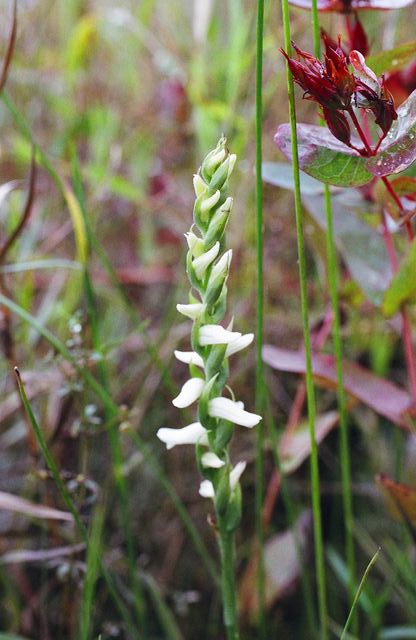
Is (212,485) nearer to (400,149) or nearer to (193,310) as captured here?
(193,310)

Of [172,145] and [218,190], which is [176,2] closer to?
[172,145]

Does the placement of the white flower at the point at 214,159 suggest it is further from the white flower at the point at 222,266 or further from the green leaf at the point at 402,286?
the green leaf at the point at 402,286

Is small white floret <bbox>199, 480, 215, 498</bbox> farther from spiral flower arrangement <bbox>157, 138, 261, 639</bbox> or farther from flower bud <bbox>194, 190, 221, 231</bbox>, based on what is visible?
flower bud <bbox>194, 190, 221, 231</bbox>

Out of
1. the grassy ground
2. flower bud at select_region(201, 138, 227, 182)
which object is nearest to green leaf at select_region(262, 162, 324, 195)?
the grassy ground

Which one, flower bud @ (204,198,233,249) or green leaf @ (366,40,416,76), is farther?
green leaf @ (366,40,416,76)

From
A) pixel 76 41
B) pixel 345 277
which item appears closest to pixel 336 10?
pixel 345 277

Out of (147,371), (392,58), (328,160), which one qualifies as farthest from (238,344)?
(147,371)

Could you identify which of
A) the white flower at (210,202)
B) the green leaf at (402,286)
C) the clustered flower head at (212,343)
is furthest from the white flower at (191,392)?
the green leaf at (402,286)
